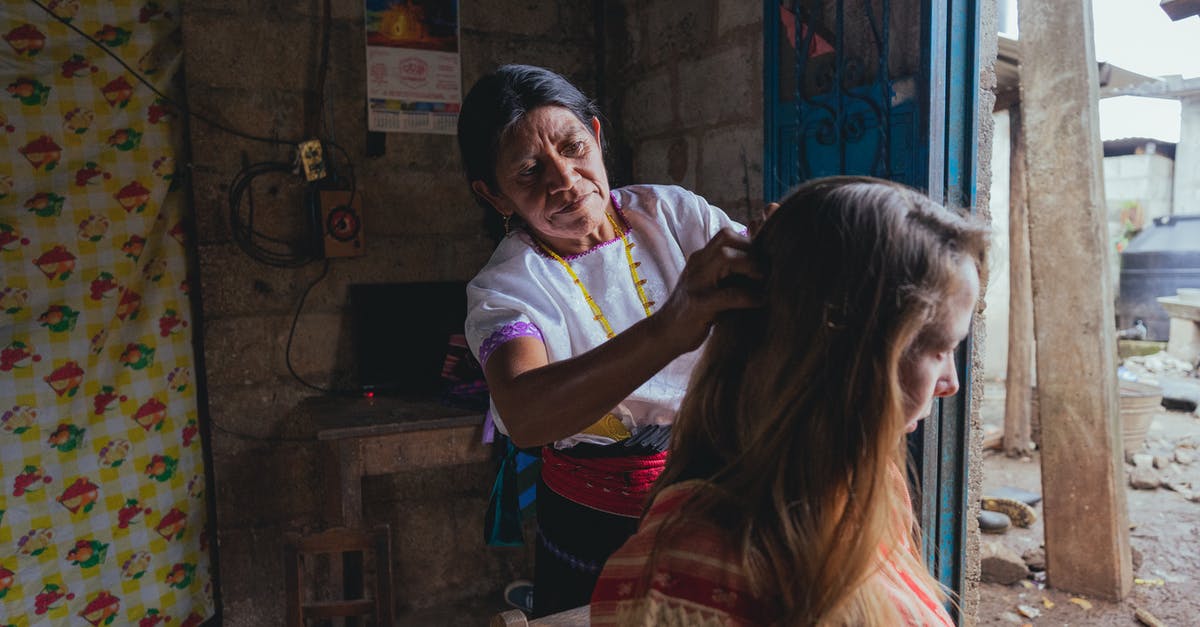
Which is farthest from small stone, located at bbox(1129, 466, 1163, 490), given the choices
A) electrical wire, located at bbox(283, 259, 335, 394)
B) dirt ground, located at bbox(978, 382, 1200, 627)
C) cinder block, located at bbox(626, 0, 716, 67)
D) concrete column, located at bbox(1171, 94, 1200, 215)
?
concrete column, located at bbox(1171, 94, 1200, 215)

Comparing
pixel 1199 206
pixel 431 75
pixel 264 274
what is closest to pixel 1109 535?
pixel 431 75

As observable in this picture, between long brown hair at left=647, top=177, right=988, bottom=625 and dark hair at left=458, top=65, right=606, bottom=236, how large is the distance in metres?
0.61

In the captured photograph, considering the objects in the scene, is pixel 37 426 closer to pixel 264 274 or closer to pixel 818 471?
pixel 264 274

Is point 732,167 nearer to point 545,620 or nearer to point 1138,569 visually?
point 545,620

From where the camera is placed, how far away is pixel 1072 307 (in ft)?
10.4

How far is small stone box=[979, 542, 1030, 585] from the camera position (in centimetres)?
325

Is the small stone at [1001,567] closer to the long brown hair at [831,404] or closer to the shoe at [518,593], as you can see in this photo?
the shoe at [518,593]

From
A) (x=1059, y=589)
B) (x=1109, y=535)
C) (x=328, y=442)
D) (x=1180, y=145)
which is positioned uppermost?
(x=1180, y=145)

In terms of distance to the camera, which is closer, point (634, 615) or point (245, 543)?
point (634, 615)

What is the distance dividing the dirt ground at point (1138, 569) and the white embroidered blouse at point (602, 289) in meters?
2.28

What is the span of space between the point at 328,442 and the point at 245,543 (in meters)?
0.76

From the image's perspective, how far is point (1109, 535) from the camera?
3.09 metres

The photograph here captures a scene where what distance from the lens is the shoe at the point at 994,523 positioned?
366cm

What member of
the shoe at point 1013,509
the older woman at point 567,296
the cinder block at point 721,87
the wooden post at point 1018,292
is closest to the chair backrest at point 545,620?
the older woman at point 567,296
